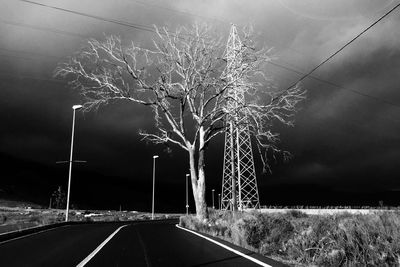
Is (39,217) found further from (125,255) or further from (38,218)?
(125,255)

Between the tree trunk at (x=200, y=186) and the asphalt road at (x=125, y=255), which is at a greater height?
the tree trunk at (x=200, y=186)

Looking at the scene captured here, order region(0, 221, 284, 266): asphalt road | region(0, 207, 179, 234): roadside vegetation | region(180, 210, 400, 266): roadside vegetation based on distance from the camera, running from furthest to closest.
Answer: region(0, 207, 179, 234): roadside vegetation
region(0, 221, 284, 266): asphalt road
region(180, 210, 400, 266): roadside vegetation

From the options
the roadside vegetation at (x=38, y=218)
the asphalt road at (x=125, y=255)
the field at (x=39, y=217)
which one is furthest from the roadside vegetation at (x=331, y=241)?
the field at (x=39, y=217)

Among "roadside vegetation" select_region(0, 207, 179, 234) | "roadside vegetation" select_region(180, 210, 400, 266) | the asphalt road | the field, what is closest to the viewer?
"roadside vegetation" select_region(180, 210, 400, 266)

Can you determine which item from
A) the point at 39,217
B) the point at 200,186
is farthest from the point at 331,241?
the point at 39,217

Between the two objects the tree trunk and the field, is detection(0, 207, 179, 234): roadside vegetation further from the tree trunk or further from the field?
the tree trunk

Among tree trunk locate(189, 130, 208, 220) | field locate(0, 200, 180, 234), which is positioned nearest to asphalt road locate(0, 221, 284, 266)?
field locate(0, 200, 180, 234)

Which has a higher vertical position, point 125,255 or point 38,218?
point 38,218

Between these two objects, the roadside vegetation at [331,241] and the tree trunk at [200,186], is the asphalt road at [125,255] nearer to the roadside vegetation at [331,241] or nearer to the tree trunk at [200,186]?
the roadside vegetation at [331,241]

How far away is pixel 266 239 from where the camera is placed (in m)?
14.0

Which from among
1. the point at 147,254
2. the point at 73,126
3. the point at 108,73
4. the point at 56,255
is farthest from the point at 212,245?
the point at 73,126

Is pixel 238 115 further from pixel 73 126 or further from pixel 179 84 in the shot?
pixel 73 126

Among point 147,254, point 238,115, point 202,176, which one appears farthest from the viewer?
point 238,115

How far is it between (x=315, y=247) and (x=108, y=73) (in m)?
20.3
